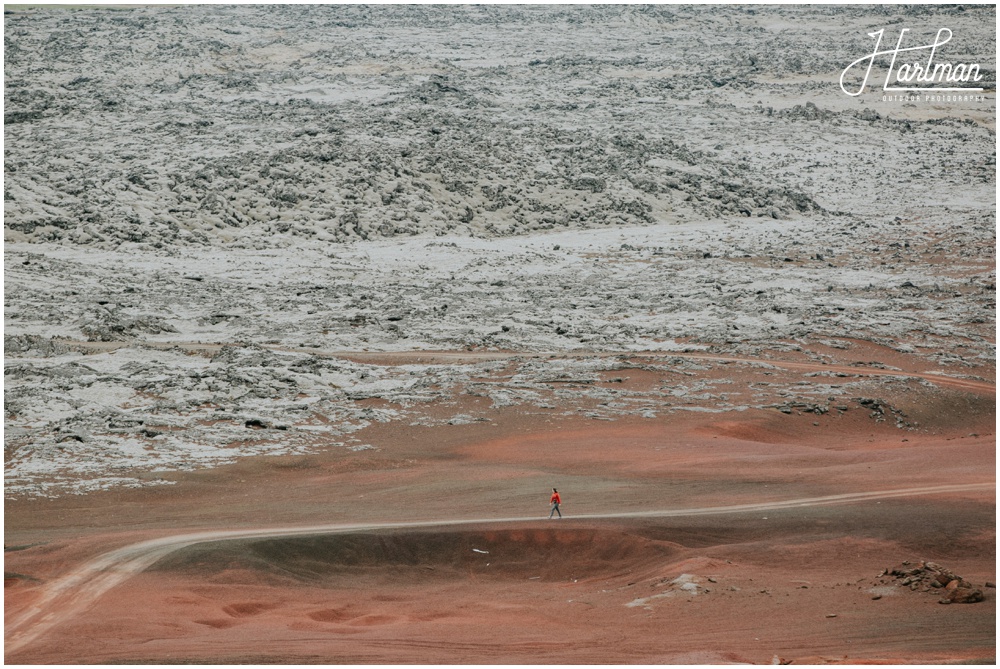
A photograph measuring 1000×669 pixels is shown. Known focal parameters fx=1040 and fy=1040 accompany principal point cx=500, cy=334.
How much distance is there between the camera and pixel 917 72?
60.5 metres

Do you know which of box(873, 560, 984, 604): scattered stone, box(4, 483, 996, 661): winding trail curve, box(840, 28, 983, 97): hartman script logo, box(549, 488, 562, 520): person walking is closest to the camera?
box(4, 483, 996, 661): winding trail curve

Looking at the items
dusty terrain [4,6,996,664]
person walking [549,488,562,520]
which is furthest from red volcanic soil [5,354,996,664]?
person walking [549,488,562,520]

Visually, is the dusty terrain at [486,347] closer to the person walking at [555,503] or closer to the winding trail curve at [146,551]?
the winding trail curve at [146,551]

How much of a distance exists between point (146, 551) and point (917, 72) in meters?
56.3

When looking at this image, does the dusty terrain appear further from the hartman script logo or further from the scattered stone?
the hartman script logo

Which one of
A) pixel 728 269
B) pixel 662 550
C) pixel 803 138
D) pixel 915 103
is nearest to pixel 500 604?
pixel 662 550

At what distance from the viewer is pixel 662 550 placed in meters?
17.0

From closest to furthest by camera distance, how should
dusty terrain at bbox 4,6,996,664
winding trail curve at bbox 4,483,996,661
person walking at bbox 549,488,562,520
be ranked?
1. winding trail curve at bbox 4,483,996,661
2. dusty terrain at bbox 4,6,996,664
3. person walking at bbox 549,488,562,520

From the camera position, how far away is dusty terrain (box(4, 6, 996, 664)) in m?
14.7

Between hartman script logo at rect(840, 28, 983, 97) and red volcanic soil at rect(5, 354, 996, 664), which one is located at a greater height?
hartman script logo at rect(840, 28, 983, 97)

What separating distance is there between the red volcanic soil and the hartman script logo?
4445cm

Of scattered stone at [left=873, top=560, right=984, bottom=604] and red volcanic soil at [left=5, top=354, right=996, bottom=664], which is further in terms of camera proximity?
scattered stone at [left=873, top=560, right=984, bottom=604]

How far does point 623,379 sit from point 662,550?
1293 cm

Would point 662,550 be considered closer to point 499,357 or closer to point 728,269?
point 499,357
